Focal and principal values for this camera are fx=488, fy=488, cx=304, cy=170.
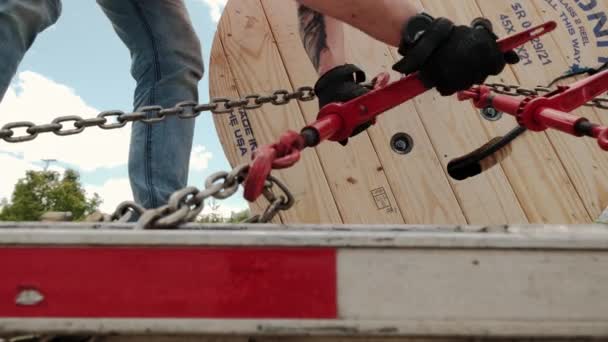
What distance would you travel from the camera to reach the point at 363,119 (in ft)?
4.33

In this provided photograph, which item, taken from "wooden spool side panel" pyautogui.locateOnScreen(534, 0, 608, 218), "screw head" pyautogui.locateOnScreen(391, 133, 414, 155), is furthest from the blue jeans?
"wooden spool side panel" pyautogui.locateOnScreen(534, 0, 608, 218)

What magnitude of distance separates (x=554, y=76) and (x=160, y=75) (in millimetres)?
1794

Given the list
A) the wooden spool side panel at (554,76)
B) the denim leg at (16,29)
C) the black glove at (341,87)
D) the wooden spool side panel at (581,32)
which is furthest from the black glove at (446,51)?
the wooden spool side panel at (581,32)

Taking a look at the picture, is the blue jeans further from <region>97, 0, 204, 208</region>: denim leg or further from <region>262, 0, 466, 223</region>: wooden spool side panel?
<region>262, 0, 466, 223</region>: wooden spool side panel

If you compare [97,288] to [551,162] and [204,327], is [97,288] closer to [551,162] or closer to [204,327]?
[204,327]

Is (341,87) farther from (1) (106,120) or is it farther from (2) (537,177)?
(2) (537,177)

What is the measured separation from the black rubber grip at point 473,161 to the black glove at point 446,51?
1.02 metres

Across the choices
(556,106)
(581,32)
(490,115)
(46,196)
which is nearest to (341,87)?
(556,106)

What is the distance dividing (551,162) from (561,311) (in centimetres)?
184

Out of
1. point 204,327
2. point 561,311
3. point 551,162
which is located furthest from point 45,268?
point 551,162

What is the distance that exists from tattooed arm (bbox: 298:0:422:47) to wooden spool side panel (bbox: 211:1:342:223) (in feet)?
3.52

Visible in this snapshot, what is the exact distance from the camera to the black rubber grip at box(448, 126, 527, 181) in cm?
219

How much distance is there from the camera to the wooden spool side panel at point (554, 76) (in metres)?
2.18

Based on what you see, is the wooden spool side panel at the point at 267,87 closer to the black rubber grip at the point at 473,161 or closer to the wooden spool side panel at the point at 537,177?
the black rubber grip at the point at 473,161
